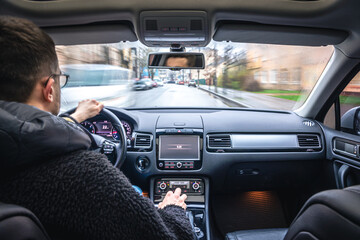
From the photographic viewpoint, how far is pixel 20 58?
0.96 m

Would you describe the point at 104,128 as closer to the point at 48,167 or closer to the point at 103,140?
the point at 103,140

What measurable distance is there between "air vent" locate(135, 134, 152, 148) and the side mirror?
2.52m

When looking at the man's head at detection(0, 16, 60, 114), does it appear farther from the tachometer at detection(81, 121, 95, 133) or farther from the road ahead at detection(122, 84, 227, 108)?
the road ahead at detection(122, 84, 227, 108)

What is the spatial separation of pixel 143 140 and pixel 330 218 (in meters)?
2.59

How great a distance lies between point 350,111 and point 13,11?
386 centimetres

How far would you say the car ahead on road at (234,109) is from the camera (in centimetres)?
222

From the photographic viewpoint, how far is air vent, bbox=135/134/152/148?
3336 mm

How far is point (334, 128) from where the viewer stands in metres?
3.33

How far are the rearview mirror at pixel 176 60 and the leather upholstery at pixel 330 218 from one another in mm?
2085

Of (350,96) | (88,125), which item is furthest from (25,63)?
(350,96)

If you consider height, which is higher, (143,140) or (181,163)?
(143,140)

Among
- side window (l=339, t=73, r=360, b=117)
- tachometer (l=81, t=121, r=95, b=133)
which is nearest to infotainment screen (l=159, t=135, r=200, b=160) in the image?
tachometer (l=81, t=121, r=95, b=133)

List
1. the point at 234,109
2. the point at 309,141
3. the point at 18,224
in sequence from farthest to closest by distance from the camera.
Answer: the point at 234,109 < the point at 309,141 < the point at 18,224

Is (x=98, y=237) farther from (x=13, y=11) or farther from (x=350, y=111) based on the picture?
(x=350, y=111)
